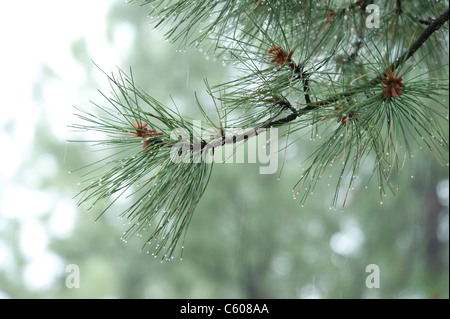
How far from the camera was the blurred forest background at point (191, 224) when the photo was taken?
3.74m

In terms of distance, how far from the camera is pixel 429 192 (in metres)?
3.99

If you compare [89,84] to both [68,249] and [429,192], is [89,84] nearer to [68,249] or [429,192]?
[68,249]

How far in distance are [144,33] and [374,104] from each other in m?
3.35

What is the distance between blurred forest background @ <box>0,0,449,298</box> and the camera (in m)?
3.74

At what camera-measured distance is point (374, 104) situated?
0.81 meters

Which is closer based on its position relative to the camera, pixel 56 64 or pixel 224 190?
pixel 224 190

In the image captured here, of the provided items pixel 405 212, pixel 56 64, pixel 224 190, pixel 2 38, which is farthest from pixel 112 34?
pixel 405 212

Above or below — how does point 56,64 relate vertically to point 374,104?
above

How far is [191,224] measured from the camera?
12.0 ft

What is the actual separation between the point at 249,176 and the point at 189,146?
3027 millimetres

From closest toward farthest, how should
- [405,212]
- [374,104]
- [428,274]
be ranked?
[374,104]
[428,274]
[405,212]

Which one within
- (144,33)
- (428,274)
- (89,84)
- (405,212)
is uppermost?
(144,33)

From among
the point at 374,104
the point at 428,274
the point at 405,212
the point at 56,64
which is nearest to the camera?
the point at 374,104
